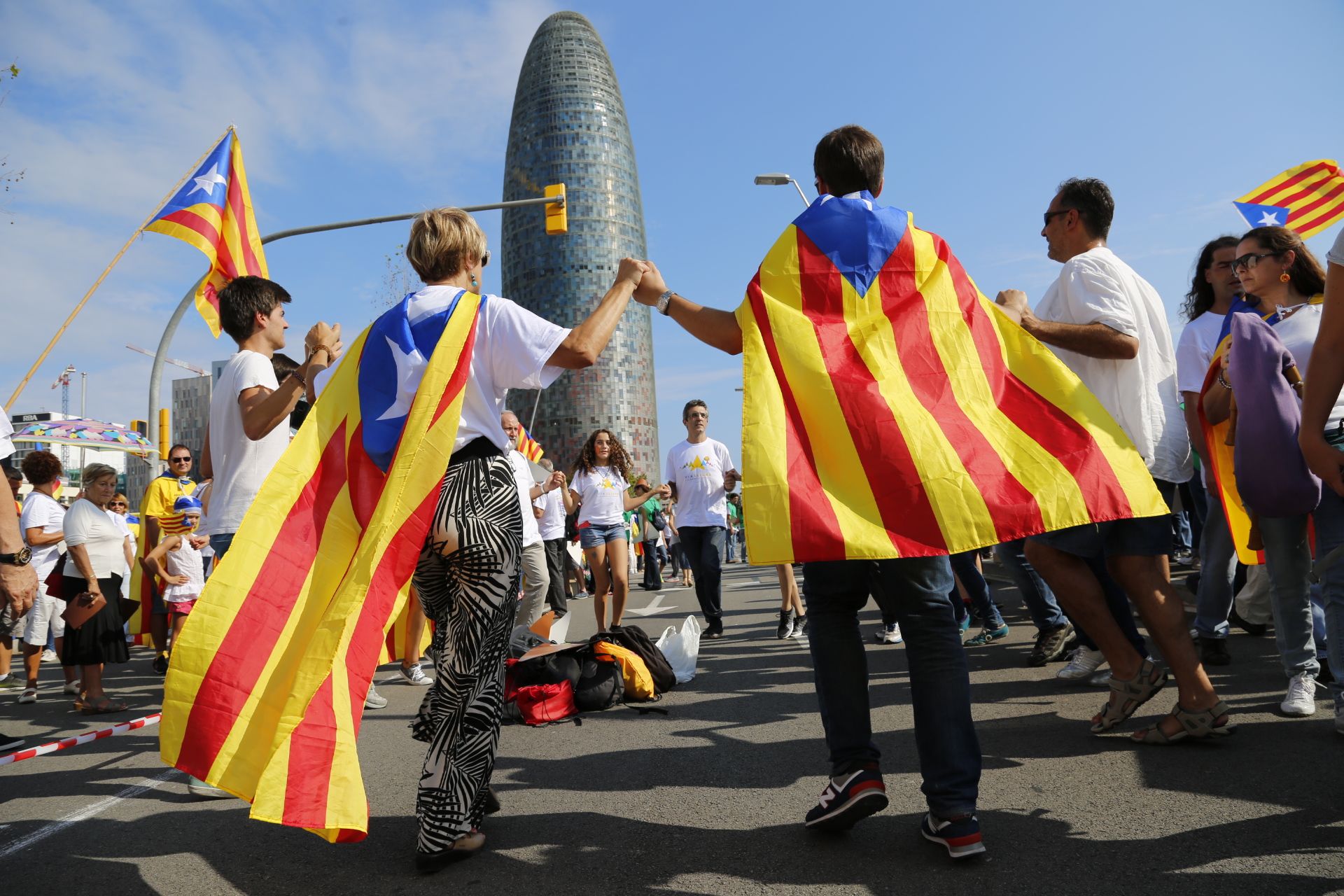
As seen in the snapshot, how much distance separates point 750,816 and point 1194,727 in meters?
1.79

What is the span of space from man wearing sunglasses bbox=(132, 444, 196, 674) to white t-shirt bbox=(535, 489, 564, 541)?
332 cm

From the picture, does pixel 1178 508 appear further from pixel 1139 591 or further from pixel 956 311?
pixel 956 311

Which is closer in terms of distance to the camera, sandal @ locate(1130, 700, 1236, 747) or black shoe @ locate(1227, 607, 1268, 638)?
sandal @ locate(1130, 700, 1236, 747)

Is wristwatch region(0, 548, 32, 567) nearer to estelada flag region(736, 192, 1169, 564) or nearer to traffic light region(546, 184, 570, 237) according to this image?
estelada flag region(736, 192, 1169, 564)

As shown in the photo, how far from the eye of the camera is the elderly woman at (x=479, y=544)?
3.11 meters

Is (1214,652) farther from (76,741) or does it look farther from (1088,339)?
(76,741)

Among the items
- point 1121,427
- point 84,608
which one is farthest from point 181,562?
point 1121,427

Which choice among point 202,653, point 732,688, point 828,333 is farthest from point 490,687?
point 732,688

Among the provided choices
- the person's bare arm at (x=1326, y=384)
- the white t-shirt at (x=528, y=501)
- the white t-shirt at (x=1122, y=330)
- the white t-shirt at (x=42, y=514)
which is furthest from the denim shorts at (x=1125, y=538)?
the white t-shirt at (x=42, y=514)

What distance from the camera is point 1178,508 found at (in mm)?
9664

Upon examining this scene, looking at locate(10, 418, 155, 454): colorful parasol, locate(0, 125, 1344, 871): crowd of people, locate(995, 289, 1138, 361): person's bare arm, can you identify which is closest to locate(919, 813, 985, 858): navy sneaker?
locate(0, 125, 1344, 871): crowd of people

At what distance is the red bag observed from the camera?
17.0 ft

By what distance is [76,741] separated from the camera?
5.20 metres

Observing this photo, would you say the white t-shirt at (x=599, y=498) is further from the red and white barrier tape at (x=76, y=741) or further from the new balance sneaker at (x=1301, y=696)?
the new balance sneaker at (x=1301, y=696)
